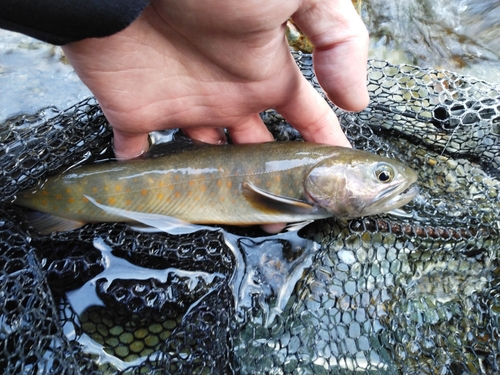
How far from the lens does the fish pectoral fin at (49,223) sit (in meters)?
2.47

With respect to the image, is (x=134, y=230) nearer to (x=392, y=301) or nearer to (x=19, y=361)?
(x=19, y=361)

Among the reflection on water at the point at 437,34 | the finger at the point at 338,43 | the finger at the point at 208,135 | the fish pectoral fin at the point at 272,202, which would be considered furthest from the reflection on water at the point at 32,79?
the reflection on water at the point at 437,34

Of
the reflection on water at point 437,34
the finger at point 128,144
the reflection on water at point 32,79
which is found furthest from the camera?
the reflection on water at point 437,34

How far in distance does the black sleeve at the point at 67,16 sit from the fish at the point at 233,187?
36.3 inches

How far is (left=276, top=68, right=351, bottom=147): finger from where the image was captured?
2484 mm

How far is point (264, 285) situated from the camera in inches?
97.7

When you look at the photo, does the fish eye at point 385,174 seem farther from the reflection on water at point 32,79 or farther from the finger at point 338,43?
the reflection on water at point 32,79

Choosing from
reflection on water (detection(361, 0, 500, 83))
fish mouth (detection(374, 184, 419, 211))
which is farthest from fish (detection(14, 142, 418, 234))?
reflection on water (detection(361, 0, 500, 83))

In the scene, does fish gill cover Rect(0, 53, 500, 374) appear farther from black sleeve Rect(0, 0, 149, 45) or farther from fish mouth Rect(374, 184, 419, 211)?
black sleeve Rect(0, 0, 149, 45)

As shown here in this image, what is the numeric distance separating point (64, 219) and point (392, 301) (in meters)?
1.97

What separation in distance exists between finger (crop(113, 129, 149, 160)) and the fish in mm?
62

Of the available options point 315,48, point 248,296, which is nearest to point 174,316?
point 248,296

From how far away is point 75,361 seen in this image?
2045mm

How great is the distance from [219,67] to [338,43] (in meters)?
0.63
